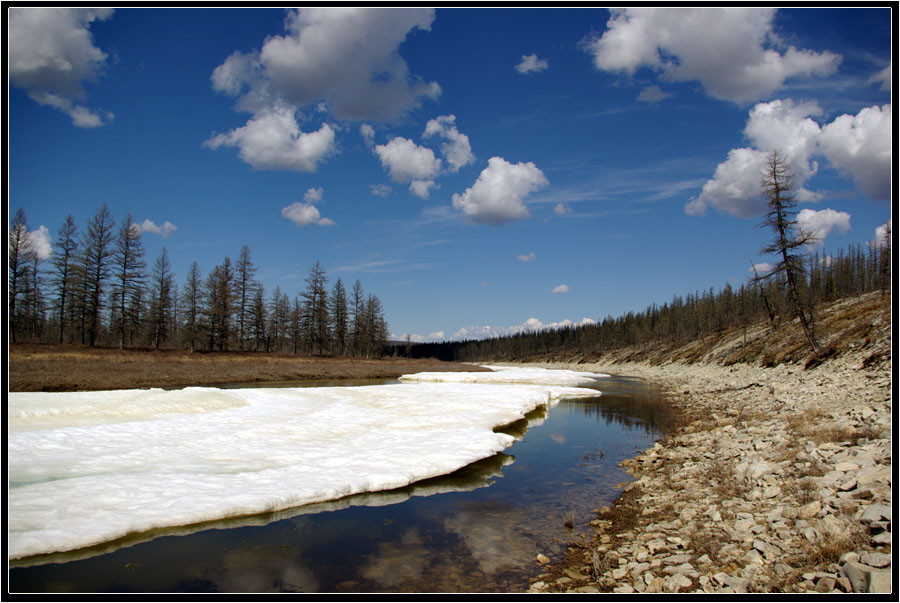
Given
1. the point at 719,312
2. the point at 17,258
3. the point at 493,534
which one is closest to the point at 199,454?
the point at 493,534

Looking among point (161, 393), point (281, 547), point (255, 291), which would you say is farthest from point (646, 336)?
point (281, 547)

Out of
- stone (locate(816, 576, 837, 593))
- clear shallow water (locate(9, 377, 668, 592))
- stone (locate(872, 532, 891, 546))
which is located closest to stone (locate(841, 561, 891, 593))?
stone (locate(816, 576, 837, 593))

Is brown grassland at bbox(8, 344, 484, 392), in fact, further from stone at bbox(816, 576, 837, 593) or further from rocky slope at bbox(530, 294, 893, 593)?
stone at bbox(816, 576, 837, 593)

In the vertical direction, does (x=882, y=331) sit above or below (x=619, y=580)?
above

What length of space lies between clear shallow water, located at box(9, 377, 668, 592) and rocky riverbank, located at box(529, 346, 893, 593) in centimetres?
84

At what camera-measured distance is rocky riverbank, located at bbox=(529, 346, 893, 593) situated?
5754 millimetres

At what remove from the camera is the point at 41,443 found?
1365 centimetres

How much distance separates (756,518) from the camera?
750 centimetres

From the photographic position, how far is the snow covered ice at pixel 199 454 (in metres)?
8.70

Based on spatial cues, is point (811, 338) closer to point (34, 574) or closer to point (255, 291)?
point (34, 574)

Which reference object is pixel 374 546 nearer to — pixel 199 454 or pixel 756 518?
pixel 756 518

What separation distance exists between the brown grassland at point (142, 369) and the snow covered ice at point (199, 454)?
13.3 metres

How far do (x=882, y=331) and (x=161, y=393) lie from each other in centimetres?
3908

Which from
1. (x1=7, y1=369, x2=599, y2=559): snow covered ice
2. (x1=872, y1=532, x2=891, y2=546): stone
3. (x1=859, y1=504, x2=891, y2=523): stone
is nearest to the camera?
(x1=872, y1=532, x2=891, y2=546): stone
